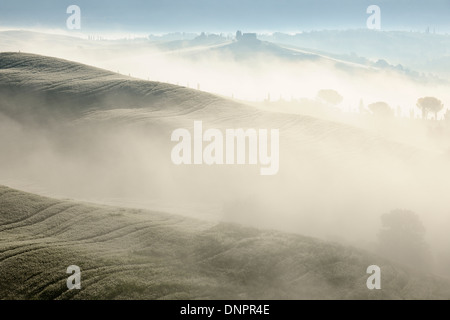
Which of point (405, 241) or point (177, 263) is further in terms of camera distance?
point (405, 241)

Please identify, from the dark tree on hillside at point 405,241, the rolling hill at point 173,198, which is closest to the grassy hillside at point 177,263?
the rolling hill at point 173,198

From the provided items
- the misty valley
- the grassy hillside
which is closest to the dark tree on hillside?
the misty valley

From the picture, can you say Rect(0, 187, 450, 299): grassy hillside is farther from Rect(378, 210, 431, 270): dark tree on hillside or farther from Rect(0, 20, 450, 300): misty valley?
Rect(378, 210, 431, 270): dark tree on hillside

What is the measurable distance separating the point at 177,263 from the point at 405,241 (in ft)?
117

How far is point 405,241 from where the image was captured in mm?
59906

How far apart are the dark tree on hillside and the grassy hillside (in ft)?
42.2

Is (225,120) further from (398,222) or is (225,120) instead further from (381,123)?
(381,123)

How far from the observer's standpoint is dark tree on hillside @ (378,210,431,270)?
58844mm

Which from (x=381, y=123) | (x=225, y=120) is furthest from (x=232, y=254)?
(x=381, y=123)

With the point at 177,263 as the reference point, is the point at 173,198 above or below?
above

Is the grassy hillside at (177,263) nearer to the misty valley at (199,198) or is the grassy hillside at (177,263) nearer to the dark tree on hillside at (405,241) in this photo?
the misty valley at (199,198)

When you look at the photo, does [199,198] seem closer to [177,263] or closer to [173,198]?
[173,198]

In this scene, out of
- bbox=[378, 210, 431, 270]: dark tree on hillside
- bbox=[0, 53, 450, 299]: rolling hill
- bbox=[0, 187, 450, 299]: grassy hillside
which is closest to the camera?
bbox=[0, 187, 450, 299]: grassy hillside

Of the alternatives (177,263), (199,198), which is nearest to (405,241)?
A: (177,263)
